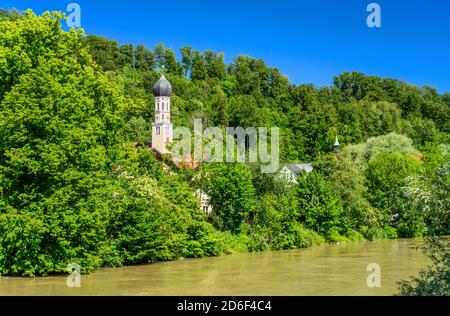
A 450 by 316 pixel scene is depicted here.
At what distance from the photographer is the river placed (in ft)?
80.7

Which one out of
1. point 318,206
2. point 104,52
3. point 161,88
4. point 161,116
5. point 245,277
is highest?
point 104,52

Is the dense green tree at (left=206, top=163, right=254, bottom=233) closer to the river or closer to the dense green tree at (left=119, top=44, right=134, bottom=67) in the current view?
the river

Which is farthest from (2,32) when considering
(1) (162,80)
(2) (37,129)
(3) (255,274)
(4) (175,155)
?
A: (1) (162,80)

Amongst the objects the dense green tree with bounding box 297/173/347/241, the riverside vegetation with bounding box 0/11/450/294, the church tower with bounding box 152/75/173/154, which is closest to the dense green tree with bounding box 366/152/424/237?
the riverside vegetation with bounding box 0/11/450/294

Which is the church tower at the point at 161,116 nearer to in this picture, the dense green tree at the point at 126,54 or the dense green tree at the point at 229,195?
the dense green tree at the point at 229,195

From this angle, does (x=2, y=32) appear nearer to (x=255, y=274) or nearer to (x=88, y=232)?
(x=88, y=232)

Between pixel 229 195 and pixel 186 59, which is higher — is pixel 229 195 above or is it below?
below

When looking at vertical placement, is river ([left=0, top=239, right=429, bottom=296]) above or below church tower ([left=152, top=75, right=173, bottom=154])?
below

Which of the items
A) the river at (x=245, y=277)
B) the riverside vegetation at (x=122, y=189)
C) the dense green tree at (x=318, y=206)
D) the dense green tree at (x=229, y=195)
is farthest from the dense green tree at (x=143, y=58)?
the river at (x=245, y=277)

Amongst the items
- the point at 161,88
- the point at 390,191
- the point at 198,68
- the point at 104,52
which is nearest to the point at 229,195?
the point at 390,191

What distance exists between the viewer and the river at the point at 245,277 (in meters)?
24.6

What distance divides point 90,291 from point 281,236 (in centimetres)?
2529

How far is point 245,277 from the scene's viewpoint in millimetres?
29438

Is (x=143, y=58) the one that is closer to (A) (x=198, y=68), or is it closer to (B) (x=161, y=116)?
(A) (x=198, y=68)
